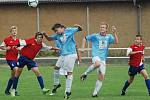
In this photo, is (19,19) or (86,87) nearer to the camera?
(86,87)

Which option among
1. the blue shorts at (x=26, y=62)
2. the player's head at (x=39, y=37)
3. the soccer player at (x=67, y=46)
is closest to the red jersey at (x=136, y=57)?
the soccer player at (x=67, y=46)

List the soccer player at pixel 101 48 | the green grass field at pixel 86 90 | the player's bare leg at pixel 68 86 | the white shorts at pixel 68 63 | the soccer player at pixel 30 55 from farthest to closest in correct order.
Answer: the soccer player at pixel 30 55
the soccer player at pixel 101 48
the green grass field at pixel 86 90
the white shorts at pixel 68 63
the player's bare leg at pixel 68 86

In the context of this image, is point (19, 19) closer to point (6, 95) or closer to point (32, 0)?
point (32, 0)

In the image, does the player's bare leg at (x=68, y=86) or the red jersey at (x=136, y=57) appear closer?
the player's bare leg at (x=68, y=86)

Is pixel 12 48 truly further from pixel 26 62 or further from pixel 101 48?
pixel 101 48

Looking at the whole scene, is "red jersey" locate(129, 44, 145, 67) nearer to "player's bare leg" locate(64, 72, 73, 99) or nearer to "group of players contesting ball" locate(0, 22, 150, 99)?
"group of players contesting ball" locate(0, 22, 150, 99)

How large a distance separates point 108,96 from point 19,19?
30.6m

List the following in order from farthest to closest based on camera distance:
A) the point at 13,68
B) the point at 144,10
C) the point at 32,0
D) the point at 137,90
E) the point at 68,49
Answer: the point at 144,10 → the point at 32,0 → the point at 137,90 → the point at 13,68 → the point at 68,49

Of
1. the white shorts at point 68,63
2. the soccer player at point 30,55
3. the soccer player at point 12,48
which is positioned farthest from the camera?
the soccer player at point 12,48

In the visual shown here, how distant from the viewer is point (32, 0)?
4025 cm

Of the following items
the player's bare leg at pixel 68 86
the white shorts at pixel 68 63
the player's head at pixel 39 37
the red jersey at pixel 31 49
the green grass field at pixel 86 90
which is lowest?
the green grass field at pixel 86 90

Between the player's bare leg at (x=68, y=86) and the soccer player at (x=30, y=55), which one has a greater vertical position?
the soccer player at (x=30, y=55)

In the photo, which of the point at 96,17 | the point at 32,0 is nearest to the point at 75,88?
the point at 32,0

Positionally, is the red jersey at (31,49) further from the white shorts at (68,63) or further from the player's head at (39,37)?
the white shorts at (68,63)
